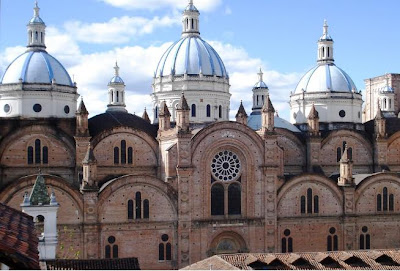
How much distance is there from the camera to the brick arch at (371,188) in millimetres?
→ 49281

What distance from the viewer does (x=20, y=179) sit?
41562mm

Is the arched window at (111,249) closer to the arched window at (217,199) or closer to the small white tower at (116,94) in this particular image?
the arched window at (217,199)

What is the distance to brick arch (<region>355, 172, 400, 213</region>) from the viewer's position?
49.3 m

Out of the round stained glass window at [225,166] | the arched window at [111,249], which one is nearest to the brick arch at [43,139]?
the arched window at [111,249]

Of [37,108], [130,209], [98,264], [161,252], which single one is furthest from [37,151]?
[98,264]

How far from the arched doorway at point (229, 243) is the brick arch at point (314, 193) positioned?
334cm

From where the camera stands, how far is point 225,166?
154 ft

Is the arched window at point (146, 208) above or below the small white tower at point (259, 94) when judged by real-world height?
below

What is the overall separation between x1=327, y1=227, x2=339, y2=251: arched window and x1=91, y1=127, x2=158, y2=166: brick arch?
13236 millimetres

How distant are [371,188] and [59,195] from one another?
870 inches

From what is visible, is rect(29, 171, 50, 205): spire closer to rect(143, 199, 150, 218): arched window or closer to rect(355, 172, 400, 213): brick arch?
rect(143, 199, 150, 218): arched window

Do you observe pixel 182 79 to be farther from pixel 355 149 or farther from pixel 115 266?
pixel 115 266

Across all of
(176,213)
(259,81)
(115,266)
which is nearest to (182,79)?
(259,81)

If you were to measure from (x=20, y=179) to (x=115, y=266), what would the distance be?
13495 millimetres
